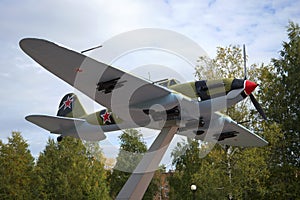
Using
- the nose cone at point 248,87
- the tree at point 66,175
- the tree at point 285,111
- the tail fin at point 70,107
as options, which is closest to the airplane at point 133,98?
the nose cone at point 248,87

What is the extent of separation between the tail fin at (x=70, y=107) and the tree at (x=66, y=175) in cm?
1428

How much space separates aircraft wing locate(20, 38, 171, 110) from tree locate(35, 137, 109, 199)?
20.9m

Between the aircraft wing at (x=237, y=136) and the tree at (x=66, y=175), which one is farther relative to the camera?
the tree at (x=66, y=175)

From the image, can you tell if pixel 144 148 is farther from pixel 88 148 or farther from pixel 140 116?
pixel 140 116

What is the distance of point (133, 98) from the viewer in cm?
1474

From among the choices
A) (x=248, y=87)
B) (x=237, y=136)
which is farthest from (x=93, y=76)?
(x=237, y=136)

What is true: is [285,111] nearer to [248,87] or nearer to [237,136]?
[237,136]

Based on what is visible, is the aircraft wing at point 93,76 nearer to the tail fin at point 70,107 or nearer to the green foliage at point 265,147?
the tail fin at point 70,107

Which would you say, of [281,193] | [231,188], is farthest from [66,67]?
[281,193]

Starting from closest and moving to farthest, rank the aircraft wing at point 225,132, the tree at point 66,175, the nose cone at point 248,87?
the nose cone at point 248,87
the aircraft wing at point 225,132
the tree at point 66,175

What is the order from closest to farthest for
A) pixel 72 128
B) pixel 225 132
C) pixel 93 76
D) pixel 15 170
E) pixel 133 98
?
pixel 93 76 → pixel 133 98 → pixel 72 128 → pixel 225 132 → pixel 15 170

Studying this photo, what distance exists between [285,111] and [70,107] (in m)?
14.5

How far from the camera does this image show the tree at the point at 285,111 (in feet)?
78.9

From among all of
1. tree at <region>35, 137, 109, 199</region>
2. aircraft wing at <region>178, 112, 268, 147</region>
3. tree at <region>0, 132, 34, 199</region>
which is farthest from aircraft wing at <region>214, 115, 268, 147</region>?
tree at <region>0, 132, 34, 199</region>
